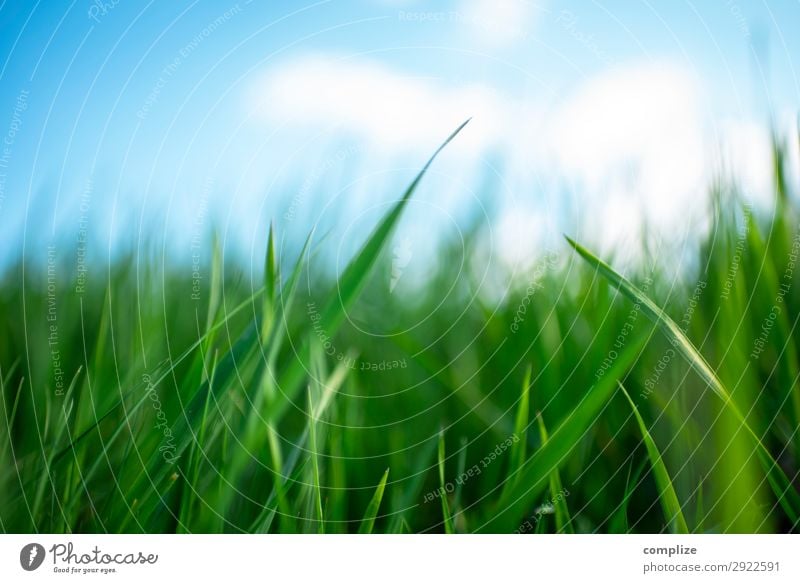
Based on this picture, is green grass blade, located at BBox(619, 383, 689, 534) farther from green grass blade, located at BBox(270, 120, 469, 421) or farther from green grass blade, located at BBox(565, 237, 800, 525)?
green grass blade, located at BBox(270, 120, 469, 421)

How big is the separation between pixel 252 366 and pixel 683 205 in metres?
0.38

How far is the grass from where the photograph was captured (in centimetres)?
41

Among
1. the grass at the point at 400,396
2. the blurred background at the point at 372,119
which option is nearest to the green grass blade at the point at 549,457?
the grass at the point at 400,396

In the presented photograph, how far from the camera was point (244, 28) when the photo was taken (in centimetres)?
51

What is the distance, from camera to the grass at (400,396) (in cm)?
41

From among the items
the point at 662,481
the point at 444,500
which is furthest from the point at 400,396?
the point at 662,481

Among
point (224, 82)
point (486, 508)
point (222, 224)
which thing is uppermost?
point (224, 82)

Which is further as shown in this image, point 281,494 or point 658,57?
point 658,57

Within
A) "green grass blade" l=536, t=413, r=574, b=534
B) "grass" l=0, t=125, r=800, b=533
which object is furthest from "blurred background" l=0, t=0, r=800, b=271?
"green grass blade" l=536, t=413, r=574, b=534

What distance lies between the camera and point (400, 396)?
47cm

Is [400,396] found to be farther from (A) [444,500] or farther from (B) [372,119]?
(B) [372,119]
